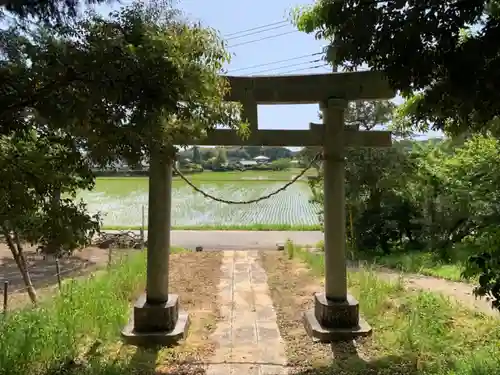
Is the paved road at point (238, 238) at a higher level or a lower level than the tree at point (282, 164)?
lower

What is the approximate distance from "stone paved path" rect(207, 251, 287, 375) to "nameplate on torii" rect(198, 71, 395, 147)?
2035 mm

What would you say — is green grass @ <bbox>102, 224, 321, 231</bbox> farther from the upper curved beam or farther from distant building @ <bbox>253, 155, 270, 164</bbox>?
the upper curved beam

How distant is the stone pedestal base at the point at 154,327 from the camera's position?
4.76m

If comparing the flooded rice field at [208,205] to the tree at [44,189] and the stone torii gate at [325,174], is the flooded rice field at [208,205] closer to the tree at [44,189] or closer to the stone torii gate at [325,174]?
the stone torii gate at [325,174]

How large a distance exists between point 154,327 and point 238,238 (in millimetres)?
10729

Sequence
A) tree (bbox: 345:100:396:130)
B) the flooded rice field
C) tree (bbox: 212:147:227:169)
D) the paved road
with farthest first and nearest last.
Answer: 1. the flooded rice field
2. the paved road
3. tree (bbox: 212:147:227:169)
4. tree (bbox: 345:100:396:130)

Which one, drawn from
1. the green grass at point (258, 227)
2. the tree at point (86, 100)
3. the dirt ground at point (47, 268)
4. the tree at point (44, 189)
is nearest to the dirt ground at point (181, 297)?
the dirt ground at point (47, 268)

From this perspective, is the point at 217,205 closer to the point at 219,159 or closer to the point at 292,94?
the point at 219,159

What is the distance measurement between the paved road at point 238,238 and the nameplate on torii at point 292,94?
853cm

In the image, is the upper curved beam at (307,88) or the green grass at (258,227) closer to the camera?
the upper curved beam at (307,88)

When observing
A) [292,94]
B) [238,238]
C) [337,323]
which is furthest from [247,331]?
[238,238]

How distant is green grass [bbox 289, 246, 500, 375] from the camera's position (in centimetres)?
382

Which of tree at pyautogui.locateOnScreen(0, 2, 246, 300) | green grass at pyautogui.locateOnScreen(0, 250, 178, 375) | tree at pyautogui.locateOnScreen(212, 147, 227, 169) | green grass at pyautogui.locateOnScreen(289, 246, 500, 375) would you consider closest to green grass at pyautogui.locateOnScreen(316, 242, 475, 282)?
green grass at pyautogui.locateOnScreen(289, 246, 500, 375)

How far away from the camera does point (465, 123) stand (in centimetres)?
355
